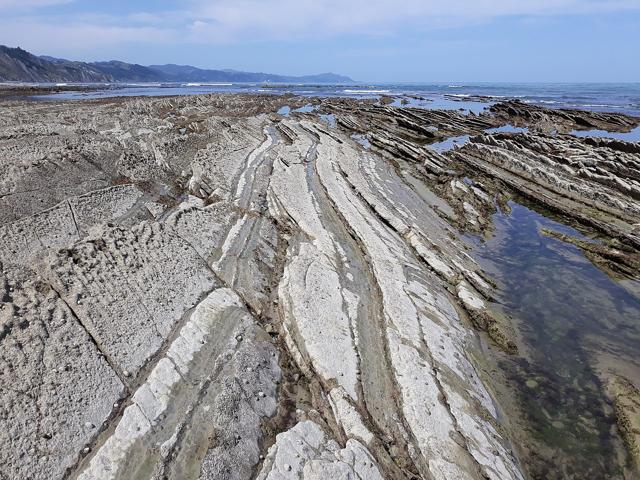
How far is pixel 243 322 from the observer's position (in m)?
11.8

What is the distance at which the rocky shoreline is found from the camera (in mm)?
8203

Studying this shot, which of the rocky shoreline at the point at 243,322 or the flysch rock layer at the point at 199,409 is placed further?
the rocky shoreline at the point at 243,322

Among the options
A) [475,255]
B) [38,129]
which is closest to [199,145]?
[38,129]

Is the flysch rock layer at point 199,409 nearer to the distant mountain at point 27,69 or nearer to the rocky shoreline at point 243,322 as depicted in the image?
the rocky shoreline at point 243,322

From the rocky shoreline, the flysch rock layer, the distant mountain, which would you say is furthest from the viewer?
the distant mountain

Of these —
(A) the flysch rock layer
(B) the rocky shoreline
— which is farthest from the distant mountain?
(A) the flysch rock layer

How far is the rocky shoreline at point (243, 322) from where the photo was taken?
8203mm

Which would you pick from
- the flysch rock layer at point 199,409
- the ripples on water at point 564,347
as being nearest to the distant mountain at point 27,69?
the flysch rock layer at point 199,409

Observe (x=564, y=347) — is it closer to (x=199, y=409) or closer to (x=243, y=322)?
(x=243, y=322)

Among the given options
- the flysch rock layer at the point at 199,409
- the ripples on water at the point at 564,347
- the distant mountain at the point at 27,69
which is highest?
the distant mountain at the point at 27,69

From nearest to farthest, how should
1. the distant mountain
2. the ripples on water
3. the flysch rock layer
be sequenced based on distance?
the flysch rock layer
the ripples on water
the distant mountain

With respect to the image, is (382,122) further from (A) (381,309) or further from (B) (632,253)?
(A) (381,309)

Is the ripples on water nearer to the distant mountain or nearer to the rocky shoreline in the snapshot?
the rocky shoreline

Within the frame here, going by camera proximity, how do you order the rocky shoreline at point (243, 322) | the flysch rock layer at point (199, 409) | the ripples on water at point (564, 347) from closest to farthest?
the flysch rock layer at point (199, 409), the rocky shoreline at point (243, 322), the ripples on water at point (564, 347)
